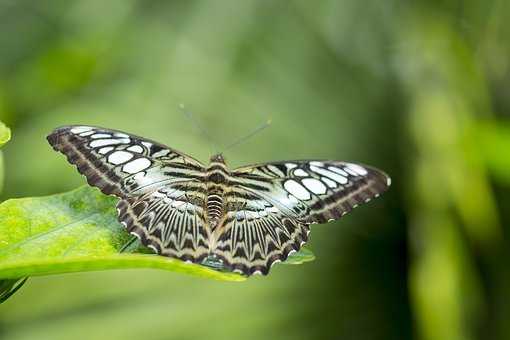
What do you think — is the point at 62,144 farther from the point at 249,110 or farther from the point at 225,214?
the point at 249,110

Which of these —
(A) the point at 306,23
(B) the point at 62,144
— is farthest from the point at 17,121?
(A) the point at 306,23

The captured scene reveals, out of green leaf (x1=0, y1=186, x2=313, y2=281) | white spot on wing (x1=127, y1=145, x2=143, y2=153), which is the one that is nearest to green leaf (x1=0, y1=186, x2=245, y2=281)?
green leaf (x1=0, y1=186, x2=313, y2=281)

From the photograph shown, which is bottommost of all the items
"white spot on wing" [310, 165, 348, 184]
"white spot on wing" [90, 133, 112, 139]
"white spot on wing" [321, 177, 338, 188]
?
"white spot on wing" [90, 133, 112, 139]

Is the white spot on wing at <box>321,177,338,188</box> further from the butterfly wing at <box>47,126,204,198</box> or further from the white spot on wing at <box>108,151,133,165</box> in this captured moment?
the white spot on wing at <box>108,151,133,165</box>

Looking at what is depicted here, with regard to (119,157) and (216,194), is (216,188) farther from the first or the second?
(119,157)

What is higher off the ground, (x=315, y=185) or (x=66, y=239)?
(x=315, y=185)

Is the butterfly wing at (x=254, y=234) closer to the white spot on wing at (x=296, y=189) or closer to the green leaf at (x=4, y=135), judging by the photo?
the white spot on wing at (x=296, y=189)

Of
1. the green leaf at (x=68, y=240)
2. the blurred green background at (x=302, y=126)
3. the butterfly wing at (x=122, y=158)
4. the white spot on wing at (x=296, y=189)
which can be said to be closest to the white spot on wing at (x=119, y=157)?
the butterfly wing at (x=122, y=158)

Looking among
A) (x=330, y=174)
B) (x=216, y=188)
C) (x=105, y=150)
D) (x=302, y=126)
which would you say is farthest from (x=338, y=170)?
(x=302, y=126)
